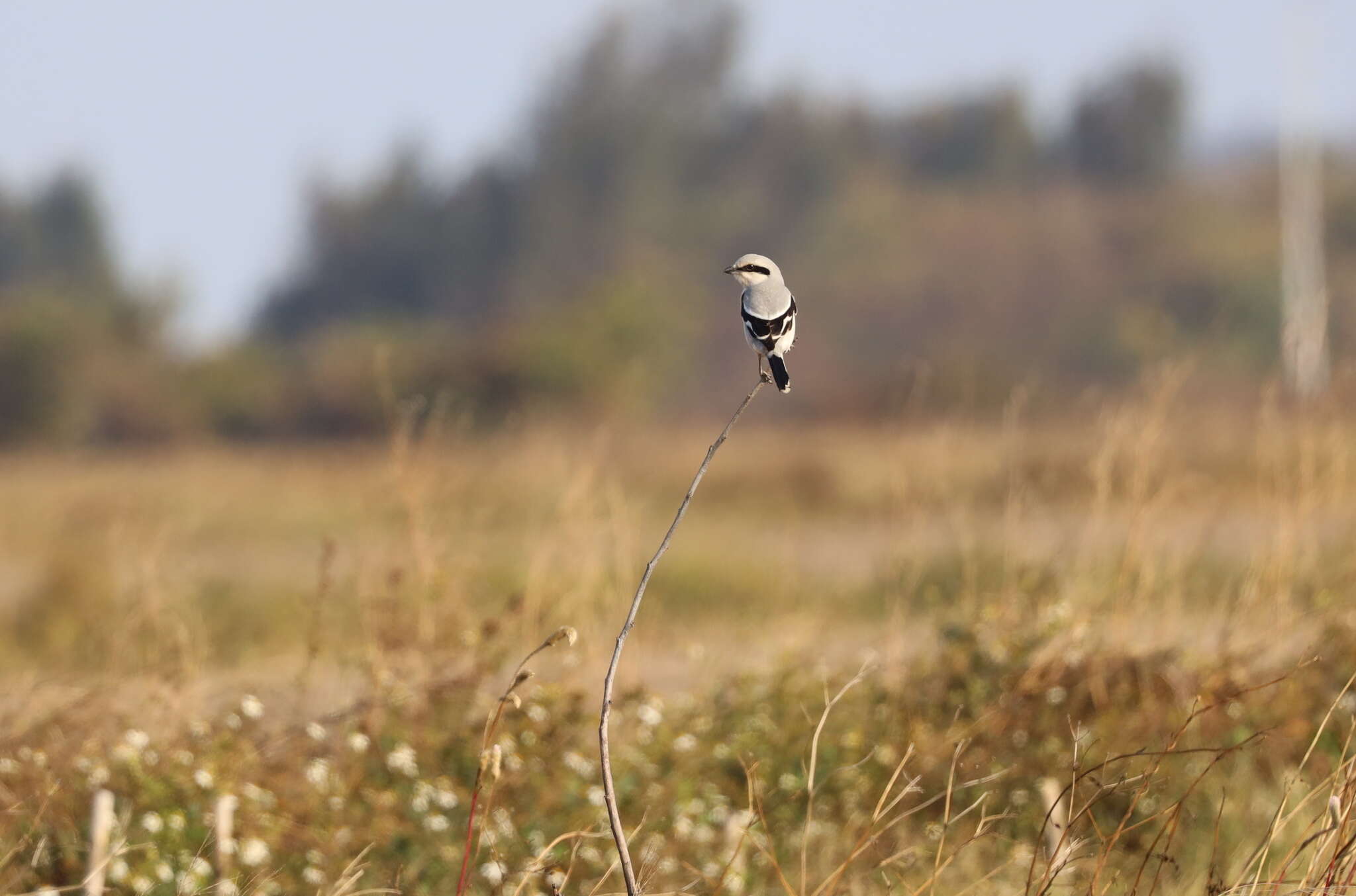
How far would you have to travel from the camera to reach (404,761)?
176 inches

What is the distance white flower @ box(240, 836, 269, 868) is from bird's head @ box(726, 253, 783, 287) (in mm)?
2117

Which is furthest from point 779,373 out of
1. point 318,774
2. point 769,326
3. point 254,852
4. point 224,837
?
point 318,774

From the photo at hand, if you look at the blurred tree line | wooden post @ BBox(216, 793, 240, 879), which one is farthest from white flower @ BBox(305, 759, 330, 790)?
the blurred tree line

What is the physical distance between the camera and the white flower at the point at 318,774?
169 inches

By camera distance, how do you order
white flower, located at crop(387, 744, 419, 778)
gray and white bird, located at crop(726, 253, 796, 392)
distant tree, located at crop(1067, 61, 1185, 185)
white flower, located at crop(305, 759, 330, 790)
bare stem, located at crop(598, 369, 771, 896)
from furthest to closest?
distant tree, located at crop(1067, 61, 1185, 185)
white flower, located at crop(387, 744, 419, 778)
white flower, located at crop(305, 759, 330, 790)
gray and white bird, located at crop(726, 253, 796, 392)
bare stem, located at crop(598, 369, 771, 896)

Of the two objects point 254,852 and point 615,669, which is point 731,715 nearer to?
point 254,852

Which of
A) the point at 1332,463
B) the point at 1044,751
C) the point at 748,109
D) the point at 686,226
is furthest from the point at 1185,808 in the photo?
the point at 748,109

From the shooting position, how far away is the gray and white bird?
8.29ft

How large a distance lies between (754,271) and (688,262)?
48.8m

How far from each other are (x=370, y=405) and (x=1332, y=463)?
2826 centimetres

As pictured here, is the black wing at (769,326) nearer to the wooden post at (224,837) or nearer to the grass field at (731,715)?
the grass field at (731,715)

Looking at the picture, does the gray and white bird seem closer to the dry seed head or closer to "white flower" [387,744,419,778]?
the dry seed head

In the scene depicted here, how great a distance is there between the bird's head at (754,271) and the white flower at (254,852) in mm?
2117

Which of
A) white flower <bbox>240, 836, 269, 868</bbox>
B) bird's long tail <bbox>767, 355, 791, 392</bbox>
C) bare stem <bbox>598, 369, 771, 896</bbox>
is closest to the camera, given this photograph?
bare stem <bbox>598, 369, 771, 896</bbox>
